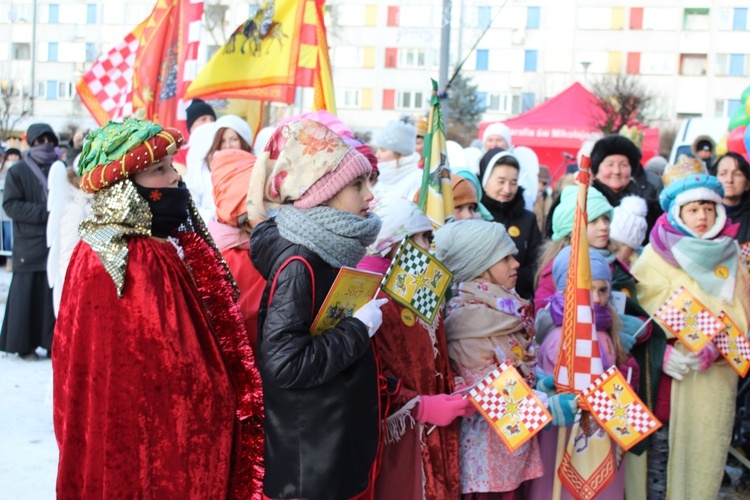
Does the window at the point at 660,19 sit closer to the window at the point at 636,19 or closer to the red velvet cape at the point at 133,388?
the window at the point at 636,19

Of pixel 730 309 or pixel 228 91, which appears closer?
pixel 730 309

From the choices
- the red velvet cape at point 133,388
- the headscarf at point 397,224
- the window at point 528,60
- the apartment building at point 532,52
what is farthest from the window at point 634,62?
the red velvet cape at point 133,388

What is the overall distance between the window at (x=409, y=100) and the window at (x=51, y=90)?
21.1 metres

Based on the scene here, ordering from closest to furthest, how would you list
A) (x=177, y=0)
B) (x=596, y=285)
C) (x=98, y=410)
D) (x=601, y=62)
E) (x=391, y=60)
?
(x=98, y=410) → (x=596, y=285) → (x=177, y=0) → (x=601, y=62) → (x=391, y=60)

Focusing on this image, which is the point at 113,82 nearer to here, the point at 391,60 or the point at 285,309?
the point at 285,309

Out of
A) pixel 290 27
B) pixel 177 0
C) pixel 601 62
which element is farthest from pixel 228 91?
pixel 601 62

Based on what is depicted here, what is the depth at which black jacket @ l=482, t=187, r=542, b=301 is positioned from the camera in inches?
218

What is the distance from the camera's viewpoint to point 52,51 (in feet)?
163

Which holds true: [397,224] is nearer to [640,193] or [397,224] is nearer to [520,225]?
[520,225]

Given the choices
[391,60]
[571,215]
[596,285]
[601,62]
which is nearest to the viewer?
[596,285]

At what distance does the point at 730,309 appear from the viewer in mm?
4602

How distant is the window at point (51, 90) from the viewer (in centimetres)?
5025

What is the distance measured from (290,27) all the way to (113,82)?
6.86 feet

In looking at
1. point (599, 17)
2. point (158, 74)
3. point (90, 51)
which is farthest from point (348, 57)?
point (158, 74)
